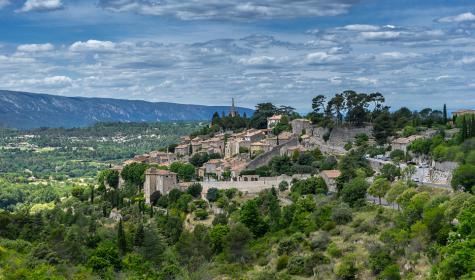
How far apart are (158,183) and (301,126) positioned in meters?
15.1

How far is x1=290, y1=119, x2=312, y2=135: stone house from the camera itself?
6981cm

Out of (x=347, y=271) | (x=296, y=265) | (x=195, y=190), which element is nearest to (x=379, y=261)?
(x=347, y=271)

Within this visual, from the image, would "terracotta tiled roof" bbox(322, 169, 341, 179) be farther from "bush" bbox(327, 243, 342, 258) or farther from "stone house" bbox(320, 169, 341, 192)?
"bush" bbox(327, 243, 342, 258)

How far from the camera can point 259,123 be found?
78750 mm

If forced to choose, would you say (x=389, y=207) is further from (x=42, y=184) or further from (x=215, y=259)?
(x=42, y=184)

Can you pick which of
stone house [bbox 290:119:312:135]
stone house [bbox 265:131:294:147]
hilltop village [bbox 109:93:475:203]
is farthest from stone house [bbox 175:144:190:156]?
stone house [bbox 290:119:312:135]

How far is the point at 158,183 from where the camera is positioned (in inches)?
2474

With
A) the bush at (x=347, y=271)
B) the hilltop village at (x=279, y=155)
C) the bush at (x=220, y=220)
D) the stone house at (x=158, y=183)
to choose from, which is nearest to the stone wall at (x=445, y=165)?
the hilltop village at (x=279, y=155)

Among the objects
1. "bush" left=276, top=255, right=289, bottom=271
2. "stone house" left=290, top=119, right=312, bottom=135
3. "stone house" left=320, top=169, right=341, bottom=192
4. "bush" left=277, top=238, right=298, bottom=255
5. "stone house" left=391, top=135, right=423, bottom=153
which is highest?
"stone house" left=290, top=119, right=312, bottom=135

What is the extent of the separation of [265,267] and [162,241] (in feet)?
33.2

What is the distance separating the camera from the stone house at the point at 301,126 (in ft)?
229

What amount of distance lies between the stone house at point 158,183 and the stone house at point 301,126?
43.5 ft

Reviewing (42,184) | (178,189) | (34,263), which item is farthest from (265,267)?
(42,184)

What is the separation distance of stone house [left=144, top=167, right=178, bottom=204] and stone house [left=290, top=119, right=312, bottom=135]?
1327 centimetres
